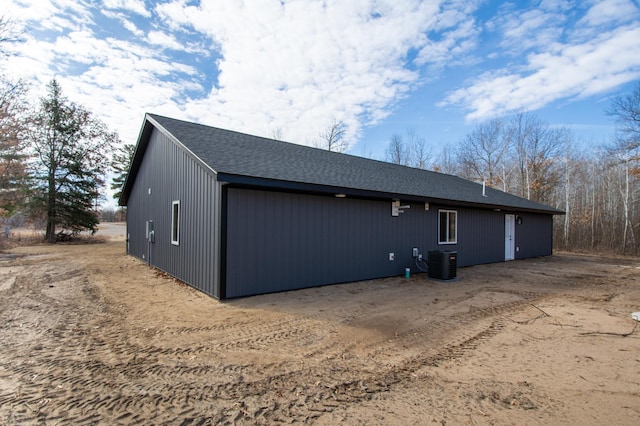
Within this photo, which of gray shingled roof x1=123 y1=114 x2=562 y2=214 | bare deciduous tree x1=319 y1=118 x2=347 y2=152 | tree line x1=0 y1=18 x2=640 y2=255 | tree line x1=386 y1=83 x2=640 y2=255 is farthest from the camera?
bare deciduous tree x1=319 y1=118 x2=347 y2=152

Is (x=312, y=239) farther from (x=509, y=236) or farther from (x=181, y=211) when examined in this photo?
(x=509, y=236)

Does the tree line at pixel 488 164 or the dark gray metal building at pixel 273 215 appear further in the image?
the tree line at pixel 488 164

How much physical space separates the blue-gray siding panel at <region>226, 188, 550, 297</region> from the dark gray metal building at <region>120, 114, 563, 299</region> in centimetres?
2

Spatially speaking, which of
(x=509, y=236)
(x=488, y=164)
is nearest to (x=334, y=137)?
(x=488, y=164)

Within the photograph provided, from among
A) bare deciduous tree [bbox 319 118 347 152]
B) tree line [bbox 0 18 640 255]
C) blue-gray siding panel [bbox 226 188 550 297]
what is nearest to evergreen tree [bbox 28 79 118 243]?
tree line [bbox 0 18 640 255]

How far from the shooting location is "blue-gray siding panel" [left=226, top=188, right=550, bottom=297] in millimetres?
6027

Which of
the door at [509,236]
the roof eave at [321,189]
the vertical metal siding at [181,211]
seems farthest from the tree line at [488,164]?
the roof eave at [321,189]

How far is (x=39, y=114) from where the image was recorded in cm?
1844

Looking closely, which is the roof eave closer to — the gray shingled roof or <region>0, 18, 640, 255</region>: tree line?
the gray shingled roof

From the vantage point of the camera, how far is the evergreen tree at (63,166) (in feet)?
59.8

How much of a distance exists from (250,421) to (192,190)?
5.63 meters

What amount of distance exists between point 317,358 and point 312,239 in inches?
146

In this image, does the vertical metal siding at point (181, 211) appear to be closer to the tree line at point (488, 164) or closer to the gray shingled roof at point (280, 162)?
the gray shingled roof at point (280, 162)

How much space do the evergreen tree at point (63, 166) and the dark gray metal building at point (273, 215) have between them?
1083 centimetres
